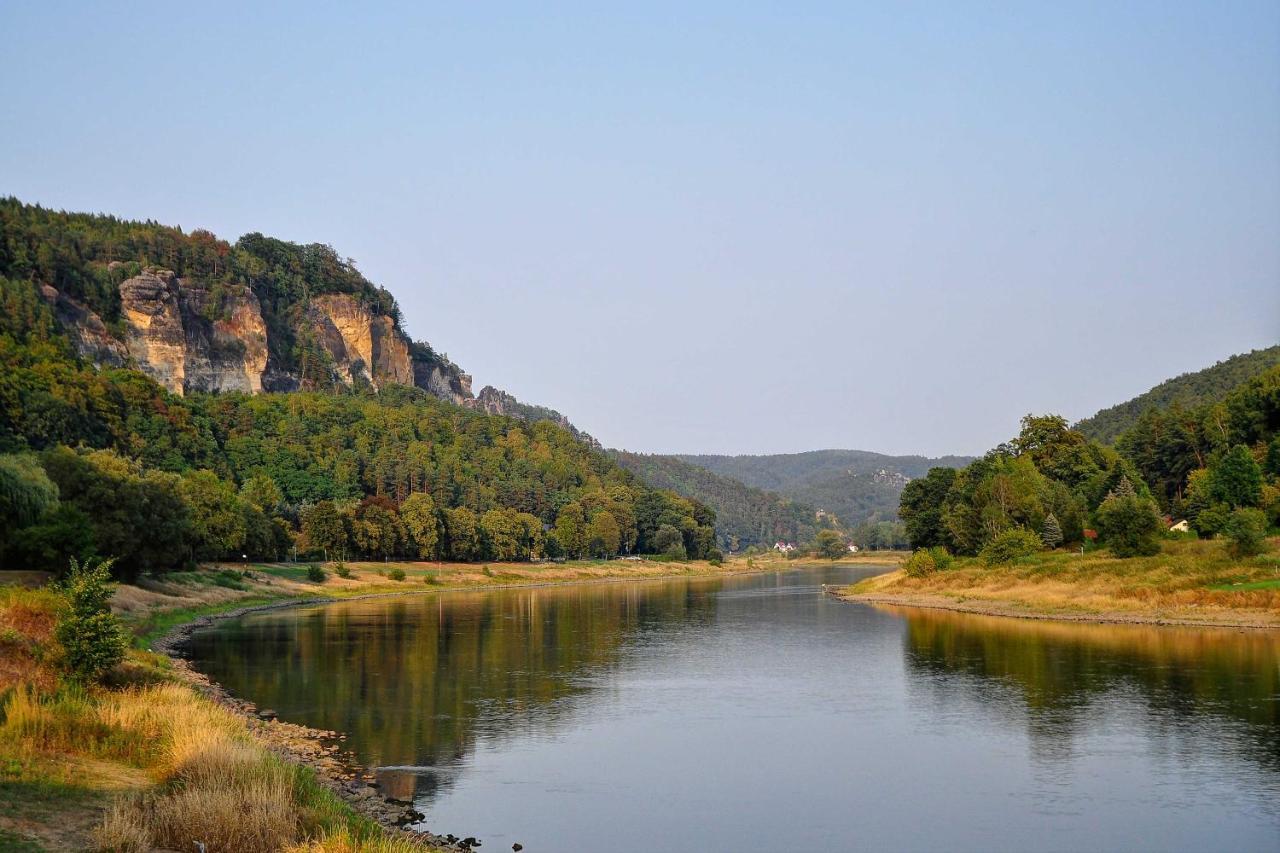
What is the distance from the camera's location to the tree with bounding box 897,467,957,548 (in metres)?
112

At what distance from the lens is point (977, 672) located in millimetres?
48344

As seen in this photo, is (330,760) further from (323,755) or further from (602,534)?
(602,534)

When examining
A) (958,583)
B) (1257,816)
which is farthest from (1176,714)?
(958,583)

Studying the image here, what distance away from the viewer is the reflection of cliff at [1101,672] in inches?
1400

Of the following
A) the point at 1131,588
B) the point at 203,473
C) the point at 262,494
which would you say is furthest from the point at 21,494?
the point at 1131,588

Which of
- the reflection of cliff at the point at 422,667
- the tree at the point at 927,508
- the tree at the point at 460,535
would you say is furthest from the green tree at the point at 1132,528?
the tree at the point at 460,535

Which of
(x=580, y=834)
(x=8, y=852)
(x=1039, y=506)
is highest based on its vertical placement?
(x=1039, y=506)

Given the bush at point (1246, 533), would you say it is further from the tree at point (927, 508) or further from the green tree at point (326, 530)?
the green tree at point (326, 530)

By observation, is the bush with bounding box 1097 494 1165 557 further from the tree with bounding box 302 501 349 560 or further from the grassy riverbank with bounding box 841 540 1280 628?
the tree with bounding box 302 501 349 560

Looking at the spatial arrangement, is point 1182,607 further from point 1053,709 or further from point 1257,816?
point 1257,816

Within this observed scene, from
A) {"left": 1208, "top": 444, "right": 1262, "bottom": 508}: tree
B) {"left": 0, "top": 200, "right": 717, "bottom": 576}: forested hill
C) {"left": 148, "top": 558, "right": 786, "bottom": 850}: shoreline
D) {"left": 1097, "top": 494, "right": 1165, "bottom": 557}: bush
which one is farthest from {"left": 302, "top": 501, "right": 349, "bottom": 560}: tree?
{"left": 1208, "top": 444, "right": 1262, "bottom": 508}: tree

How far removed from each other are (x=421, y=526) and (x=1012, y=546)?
2843 inches

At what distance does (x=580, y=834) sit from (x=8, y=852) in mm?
11798

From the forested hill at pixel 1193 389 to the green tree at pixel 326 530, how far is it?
10297 centimetres
